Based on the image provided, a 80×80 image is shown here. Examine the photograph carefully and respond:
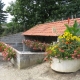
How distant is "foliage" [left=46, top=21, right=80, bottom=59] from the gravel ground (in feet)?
2.26

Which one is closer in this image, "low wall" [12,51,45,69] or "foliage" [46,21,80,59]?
"foliage" [46,21,80,59]

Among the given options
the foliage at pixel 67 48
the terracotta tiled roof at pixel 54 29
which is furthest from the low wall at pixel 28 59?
the terracotta tiled roof at pixel 54 29

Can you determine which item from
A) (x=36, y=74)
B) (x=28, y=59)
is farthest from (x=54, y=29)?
(x=36, y=74)

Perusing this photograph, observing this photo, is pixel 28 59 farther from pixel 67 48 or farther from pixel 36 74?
pixel 67 48

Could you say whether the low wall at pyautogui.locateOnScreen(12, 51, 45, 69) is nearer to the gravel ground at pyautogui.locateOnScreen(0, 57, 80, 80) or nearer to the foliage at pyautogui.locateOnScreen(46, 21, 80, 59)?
the gravel ground at pyautogui.locateOnScreen(0, 57, 80, 80)

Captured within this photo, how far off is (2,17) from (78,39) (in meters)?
34.1

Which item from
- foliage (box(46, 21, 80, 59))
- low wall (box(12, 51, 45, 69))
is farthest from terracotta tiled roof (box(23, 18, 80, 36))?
foliage (box(46, 21, 80, 59))

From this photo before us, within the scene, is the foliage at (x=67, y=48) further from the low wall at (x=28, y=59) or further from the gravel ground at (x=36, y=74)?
the low wall at (x=28, y=59)

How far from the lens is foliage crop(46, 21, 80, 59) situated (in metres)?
7.81

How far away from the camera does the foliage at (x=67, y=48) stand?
7.81 m

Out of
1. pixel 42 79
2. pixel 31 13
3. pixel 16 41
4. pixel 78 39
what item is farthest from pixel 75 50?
pixel 31 13

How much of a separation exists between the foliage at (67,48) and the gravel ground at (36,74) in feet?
2.26

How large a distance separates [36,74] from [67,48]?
1.70 m

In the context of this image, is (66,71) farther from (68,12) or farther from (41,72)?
(68,12)
